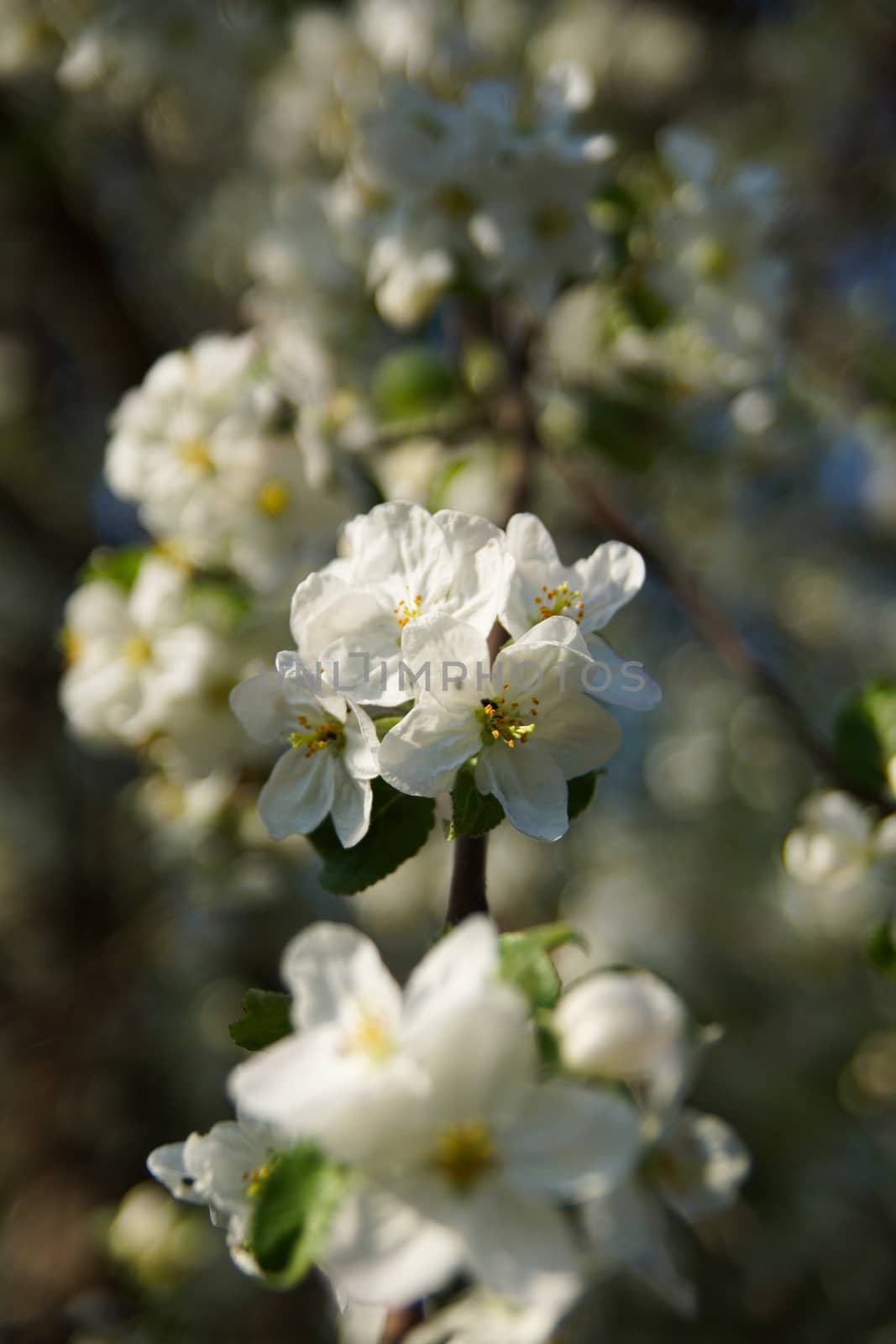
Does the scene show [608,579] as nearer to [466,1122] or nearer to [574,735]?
[574,735]

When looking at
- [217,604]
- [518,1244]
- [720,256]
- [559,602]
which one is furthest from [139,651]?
[720,256]

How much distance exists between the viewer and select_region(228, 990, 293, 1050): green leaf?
1.05m

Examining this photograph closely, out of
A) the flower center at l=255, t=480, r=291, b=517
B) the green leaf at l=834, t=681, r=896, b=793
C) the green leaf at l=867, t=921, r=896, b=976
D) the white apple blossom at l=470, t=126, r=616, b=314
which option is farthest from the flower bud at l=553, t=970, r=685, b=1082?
the white apple blossom at l=470, t=126, r=616, b=314

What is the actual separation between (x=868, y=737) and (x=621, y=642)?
289 centimetres

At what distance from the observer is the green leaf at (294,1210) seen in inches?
33.9

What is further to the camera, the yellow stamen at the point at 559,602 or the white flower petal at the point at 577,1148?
the yellow stamen at the point at 559,602

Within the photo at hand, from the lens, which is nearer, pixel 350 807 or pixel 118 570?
pixel 350 807

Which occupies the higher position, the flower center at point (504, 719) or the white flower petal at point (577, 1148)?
the flower center at point (504, 719)

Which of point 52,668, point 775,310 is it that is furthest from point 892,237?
point 52,668

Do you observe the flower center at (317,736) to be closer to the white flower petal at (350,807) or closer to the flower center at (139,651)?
the white flower petal at (350,807)

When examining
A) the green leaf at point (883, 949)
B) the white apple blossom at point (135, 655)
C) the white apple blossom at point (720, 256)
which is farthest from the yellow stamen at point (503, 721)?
the white apple blossom at point (720, 256)

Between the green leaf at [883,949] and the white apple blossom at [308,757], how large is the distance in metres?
0.69

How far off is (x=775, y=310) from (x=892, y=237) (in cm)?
274

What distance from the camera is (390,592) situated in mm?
1143
